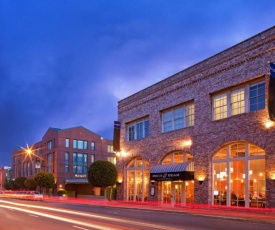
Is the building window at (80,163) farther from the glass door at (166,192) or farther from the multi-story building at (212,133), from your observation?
the glass door at (166,192)

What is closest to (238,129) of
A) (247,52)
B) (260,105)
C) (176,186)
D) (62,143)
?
(260,105)

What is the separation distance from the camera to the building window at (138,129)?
44062mm

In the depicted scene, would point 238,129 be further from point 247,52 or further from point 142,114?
point 142,114

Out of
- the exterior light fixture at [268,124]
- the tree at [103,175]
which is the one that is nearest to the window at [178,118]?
the exterior light fixture at [268,124]

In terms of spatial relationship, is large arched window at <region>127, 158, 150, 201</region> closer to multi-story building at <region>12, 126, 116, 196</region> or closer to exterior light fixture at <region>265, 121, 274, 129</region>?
exterior light fixture at <region>265, 121, 274, 129</region>

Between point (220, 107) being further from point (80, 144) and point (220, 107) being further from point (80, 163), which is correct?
point (80, 144)

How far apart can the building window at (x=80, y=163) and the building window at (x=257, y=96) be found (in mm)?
66100

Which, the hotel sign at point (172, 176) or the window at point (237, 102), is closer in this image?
the window at point (237, 102)

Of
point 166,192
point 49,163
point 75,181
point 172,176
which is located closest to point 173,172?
point 172,176

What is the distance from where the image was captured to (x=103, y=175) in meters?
46.6

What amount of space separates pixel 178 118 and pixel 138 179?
31.9 ft

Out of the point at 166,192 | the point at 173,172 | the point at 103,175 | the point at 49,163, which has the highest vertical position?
the point at 49,163

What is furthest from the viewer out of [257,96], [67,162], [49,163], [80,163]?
[80,163]

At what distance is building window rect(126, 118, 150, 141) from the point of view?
4406 centimetres
